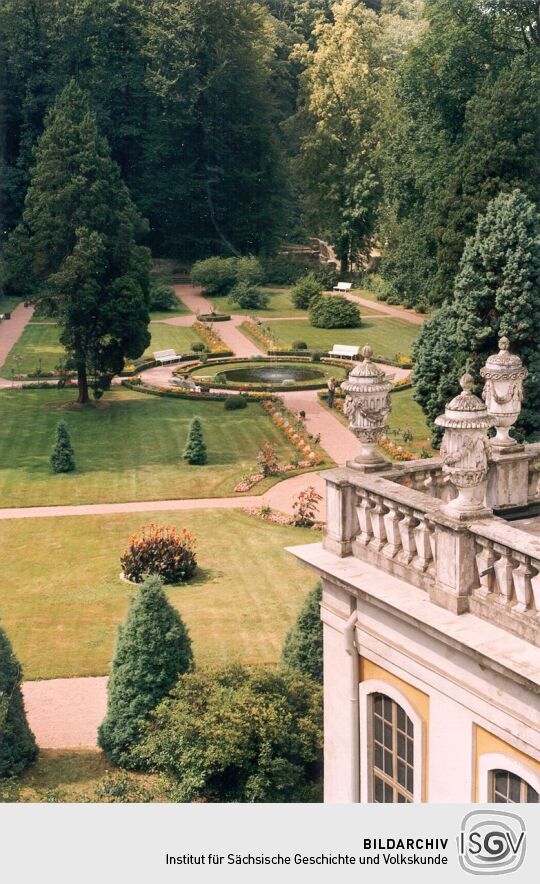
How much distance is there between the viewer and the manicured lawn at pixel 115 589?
22625 mm

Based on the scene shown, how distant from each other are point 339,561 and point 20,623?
572 inches

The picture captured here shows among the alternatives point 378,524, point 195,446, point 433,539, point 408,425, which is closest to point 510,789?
point 433,539

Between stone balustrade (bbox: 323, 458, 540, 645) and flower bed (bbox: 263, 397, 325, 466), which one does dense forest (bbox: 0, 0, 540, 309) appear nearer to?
flower bed (bbox: 263, 397, 325, 466)

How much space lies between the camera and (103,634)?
23516 millimetres

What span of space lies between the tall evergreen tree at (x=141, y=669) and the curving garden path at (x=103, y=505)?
2.84 feet

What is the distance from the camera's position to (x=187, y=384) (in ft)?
159

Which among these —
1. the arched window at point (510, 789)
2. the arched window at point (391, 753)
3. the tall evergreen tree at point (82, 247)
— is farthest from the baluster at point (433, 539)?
the tall evergreen tree at point (82, 247)

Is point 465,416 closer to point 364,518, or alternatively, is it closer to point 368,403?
point 368,403

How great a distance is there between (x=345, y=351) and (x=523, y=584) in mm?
46097

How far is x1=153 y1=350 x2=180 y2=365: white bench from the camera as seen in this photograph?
53981 mm

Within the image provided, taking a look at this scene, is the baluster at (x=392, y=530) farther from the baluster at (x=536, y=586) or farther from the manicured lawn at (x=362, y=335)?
the manicured lawn at (x=362, y=335)

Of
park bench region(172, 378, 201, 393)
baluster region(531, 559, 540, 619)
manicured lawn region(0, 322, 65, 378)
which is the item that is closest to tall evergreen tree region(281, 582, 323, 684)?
baluster region(531, 559, 540, 619)

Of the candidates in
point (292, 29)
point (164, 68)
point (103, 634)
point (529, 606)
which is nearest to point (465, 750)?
point (529, 606)

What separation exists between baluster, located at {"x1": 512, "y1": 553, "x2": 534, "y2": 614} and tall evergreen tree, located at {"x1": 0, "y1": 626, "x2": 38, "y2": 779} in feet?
35.0
